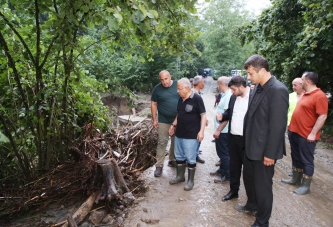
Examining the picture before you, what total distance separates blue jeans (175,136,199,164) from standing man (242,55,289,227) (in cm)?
126

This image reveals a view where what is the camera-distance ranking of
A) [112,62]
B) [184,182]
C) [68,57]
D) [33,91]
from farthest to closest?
[112,62]
[184,182]
[33,91]
[68,57]

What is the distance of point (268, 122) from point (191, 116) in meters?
1.50

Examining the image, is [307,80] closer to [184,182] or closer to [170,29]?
[170,29]

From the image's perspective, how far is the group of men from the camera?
102 inches

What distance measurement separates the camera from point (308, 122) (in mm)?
3795

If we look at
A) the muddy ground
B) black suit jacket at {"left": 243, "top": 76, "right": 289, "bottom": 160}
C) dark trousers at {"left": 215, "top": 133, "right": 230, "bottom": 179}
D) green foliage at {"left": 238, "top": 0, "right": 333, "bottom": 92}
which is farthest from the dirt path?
green foliage at {"left": 238, "top": 0, "right": 333, "bottom": 92}

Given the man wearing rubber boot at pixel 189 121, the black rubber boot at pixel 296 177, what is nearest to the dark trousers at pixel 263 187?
the man wearing rubber boot at pixel 189 121

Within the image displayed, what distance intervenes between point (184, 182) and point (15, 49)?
134 inches

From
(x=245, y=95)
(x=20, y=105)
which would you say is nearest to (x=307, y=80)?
(x=245, y=95)

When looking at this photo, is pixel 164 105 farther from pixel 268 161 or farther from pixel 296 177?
pixel 296 177

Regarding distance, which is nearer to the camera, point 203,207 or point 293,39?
point 203,207

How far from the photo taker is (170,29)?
3.56 metres

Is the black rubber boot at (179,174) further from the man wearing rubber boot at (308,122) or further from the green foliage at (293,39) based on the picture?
the green foliage at (293,39)

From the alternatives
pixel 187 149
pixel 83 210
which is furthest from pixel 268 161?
pixel 83 210
